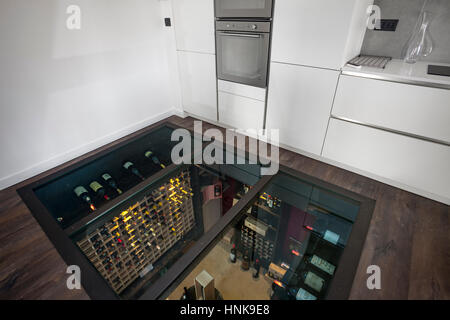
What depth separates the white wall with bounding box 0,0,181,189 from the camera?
200 centimetres

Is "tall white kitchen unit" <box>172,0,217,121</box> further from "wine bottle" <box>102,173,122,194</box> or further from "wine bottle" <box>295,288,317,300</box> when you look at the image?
"wine bottle" <box>295,288,317,300</box>

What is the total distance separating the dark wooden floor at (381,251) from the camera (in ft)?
4.60

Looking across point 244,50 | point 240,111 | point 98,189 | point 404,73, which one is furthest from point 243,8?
point 98,189

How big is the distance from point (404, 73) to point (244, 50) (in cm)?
133

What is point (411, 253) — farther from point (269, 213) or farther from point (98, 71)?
point (98, 71)

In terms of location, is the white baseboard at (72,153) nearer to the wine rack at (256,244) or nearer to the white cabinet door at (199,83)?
the white cabinet door at (199,83)

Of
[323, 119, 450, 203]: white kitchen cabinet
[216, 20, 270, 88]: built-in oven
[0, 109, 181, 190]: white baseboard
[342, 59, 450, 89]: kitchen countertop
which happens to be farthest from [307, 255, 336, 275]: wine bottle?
[0, 109, 181, 190]: white baseboard

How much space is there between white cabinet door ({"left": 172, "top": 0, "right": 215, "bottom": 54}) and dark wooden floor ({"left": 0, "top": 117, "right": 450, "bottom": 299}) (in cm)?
190

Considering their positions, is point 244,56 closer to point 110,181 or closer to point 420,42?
point 420,42

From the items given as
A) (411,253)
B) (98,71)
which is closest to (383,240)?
A: (411,253)

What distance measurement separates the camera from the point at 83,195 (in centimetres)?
205

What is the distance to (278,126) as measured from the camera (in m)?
Result: 2.51

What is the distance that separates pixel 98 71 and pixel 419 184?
10.1 feet

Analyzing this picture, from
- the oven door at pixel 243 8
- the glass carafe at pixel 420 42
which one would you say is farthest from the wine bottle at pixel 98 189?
the glass carafe at pixel 420 42
